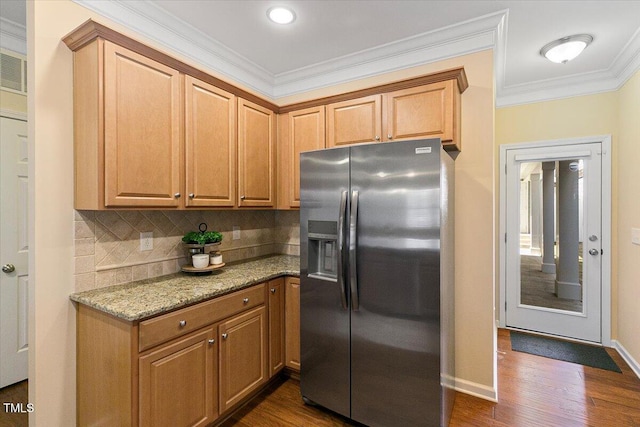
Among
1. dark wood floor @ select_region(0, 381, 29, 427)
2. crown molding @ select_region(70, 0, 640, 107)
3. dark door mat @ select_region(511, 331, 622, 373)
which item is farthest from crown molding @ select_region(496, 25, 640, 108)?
dark wood floor @ select_region(0, 381, 29, 427)

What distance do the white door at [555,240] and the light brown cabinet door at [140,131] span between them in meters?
3.50

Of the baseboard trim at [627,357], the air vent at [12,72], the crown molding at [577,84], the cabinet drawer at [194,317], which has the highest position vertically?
the crown molding at [577,84]

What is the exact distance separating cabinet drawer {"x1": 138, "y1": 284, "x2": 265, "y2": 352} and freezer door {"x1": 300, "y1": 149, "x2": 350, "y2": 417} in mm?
399

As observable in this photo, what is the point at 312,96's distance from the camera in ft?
10.3

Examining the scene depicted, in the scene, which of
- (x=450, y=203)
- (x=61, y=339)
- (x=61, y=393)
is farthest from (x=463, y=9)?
(x=61, y=393)

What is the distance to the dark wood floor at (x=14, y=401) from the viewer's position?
2.02 m

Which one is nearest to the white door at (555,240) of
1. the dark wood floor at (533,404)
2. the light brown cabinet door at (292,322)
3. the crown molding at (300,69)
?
the dark wood floor at (533,404)

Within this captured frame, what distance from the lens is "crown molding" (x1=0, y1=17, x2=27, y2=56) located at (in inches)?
88.4

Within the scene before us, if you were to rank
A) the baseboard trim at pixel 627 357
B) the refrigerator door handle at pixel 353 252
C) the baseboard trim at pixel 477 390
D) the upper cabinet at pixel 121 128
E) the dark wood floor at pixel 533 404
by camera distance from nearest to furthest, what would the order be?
the upper cabinet at pixel 121 128 < the refrigerator door handle at pixel 353 252 < the dark wood floor at pixel 533 404 < the baseboard trim at pixel 477 390 < the baseboard trim at pixel 627 357

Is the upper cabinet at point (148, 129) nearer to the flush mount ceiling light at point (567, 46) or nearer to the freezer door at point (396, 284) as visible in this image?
the freezer door at point (396, 284)

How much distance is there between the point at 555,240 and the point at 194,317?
3.79m

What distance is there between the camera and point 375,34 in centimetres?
246

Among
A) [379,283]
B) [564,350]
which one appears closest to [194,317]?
[379,283]

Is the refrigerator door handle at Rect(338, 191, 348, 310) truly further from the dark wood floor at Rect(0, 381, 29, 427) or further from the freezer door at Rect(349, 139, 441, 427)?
the dark wood floor at Rect(0, 381, 29, 427)
